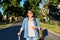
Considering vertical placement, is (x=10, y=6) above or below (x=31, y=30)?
below

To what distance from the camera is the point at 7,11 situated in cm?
7406

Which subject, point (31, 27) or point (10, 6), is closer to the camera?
point (31, 27)

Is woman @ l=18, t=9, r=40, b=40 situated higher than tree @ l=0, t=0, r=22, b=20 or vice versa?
woman @ l=18, t=9, r=40, b=40

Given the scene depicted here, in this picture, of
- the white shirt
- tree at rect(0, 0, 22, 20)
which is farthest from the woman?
tree at rect(0, 0, 22, 20)

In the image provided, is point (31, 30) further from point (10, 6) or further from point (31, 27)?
point (10, 6)

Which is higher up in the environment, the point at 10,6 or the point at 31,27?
the point at 31,27

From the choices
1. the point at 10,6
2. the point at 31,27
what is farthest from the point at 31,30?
the point at 10,6

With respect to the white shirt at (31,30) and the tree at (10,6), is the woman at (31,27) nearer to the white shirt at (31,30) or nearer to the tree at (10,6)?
the white shirt at (31,30)

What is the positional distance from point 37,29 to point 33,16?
1.41 feet

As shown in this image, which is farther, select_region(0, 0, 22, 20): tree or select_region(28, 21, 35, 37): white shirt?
select_region(0, 0, 22, 20): tree

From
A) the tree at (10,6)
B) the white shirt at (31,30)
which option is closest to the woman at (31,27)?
the white shirt at (31,30)

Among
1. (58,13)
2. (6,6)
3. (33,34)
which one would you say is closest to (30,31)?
(33,34)

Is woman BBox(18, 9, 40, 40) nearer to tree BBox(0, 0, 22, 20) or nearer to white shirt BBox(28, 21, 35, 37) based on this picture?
white shirt BBox(28, 21, 35, 37)

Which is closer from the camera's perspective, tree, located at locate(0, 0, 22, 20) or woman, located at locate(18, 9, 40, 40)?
woman, located at locate(18, 9, 40, 40)
